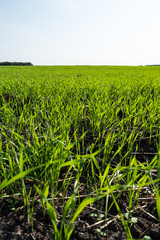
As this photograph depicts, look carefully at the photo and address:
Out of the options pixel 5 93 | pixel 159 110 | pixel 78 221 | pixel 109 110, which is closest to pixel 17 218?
pixel 78 221

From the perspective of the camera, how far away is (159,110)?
6.15 feet

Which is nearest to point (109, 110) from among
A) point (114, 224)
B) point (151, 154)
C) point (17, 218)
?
point (151, 154)

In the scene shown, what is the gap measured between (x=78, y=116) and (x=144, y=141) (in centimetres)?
66

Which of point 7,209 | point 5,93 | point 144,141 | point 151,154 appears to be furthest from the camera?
point 5,93

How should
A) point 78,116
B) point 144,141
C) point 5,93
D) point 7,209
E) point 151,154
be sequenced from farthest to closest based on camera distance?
1. point 5,93
2. point 78,116
3. point 144,141
4. point 151,154
5. point 7,209

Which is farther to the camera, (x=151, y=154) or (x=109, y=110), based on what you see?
(x=109, y=110)

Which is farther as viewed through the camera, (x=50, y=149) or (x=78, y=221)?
(x=50, y=149)

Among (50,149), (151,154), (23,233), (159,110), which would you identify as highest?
(159,110)

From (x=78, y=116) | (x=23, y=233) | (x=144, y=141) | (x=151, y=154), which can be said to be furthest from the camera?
(x=78, y=116)

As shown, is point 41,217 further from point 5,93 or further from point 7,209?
point 5,93

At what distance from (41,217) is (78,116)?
1.08 m

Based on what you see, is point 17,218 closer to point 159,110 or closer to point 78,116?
point 78,116

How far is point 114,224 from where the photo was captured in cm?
86

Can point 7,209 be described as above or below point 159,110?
below
